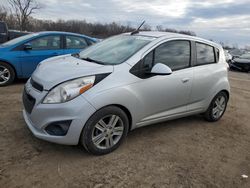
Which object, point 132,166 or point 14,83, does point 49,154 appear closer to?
point 132,166

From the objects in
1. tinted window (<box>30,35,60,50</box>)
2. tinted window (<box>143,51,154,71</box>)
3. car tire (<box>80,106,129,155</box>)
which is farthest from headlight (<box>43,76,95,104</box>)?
tinted window (<box>30,35,60,50</box>)

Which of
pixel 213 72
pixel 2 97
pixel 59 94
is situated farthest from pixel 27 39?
pixel 213 72

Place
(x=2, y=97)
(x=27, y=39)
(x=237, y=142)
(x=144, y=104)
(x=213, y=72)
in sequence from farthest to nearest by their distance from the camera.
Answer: (x=27, y=39) < (x=2, y=97) < (x=213, y=72) < (x=237, y=142) < (x=144, y=104)

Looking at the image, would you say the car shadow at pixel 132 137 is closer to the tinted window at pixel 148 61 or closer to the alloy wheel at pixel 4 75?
the tinted window at pixel 148 61

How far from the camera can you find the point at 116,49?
3.91 m

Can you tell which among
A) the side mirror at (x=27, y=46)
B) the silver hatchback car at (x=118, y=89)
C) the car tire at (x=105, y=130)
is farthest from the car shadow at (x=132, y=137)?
the side mirror at (x=27, y=46)

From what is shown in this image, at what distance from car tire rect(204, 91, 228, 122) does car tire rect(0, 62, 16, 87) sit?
Result: 4761 mm

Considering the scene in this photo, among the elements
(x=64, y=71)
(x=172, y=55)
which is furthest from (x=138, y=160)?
(x=172, y=55)

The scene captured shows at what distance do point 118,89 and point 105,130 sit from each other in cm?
56

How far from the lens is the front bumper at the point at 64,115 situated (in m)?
2.91

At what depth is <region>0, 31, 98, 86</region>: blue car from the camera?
630cm

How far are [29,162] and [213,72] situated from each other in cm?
333

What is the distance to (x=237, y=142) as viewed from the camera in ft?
13.6

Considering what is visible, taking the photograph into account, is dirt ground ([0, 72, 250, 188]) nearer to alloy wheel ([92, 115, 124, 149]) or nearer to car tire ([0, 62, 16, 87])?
alloy wheel ([92, 115, 124, 149])
